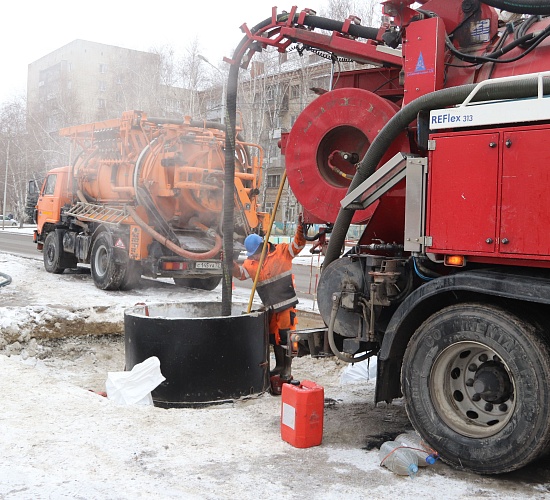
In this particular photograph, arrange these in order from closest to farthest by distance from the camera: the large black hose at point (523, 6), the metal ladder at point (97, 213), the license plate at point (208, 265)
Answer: the large black hose at point (523, 6) → the license plate at point (208, 265) → the metal ladder at point (97, 213)

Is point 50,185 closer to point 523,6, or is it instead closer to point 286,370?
point 286,370

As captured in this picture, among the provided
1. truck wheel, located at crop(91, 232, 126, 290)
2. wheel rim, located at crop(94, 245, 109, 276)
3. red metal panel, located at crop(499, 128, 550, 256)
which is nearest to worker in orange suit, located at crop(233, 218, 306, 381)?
red metal panel, located at crop(499, 128, 550, 256)

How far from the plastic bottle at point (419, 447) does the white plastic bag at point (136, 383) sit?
2150 mm

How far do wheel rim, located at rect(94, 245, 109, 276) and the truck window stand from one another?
146 inches

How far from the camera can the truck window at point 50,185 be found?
1543cm

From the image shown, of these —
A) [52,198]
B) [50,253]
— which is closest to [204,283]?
[50,253]

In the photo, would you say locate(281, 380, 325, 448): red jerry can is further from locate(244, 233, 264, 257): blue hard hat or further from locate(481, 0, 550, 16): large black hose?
locate(481, 0, 550, 16): large black hose

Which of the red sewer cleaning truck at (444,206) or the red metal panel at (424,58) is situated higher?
the red metal panel at (424,58)

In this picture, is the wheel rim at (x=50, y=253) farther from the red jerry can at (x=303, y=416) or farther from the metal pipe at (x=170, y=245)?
the red jerry can at (x=303, y=416)

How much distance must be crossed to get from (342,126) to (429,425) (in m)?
2.29

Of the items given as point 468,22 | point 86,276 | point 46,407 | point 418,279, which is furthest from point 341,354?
point 86,276

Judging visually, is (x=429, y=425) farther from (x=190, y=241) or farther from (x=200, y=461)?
(x=190, y=241)

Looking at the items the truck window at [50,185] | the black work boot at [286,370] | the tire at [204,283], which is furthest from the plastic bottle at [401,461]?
the truck window at [50,185]

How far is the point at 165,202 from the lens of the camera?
1151 centimetres
